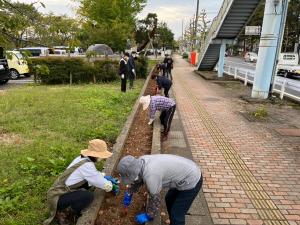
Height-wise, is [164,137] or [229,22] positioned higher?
[229,22]

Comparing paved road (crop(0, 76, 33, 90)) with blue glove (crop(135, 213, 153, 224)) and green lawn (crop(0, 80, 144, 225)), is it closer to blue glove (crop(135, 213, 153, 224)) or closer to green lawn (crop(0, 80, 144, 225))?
green lawn (crop(0, 80, 144, 225))

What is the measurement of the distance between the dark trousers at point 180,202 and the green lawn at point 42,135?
1562 millimetres

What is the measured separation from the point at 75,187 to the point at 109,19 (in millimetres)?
25358

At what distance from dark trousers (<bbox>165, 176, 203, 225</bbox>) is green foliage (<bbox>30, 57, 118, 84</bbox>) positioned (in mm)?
13606

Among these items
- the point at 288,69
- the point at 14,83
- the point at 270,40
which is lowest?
the point at 14,83

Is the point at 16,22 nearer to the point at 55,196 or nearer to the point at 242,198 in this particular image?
the point at 55,196

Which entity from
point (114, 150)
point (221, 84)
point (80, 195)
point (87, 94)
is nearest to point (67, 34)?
point (80, 195)

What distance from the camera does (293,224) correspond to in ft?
13.2

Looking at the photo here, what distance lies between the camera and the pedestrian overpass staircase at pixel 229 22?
15664mm

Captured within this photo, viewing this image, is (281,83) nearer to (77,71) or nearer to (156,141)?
(156,141)

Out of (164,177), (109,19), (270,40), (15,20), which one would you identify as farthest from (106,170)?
(109,19)

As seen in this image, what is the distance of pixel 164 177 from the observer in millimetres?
3221

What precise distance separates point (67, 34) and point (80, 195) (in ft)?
6.95

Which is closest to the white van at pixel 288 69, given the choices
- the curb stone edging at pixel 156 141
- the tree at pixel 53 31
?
the curb stone edging at pixel 156 141
